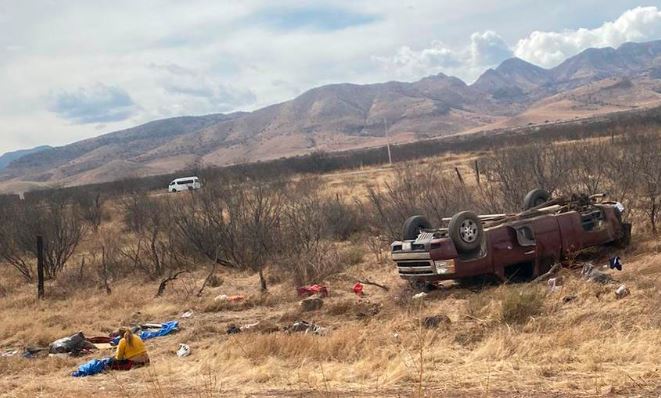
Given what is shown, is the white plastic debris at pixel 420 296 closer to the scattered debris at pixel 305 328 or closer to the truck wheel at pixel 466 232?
the truck wheel at pixel 466 232

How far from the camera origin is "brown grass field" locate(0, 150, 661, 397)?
5.83 m

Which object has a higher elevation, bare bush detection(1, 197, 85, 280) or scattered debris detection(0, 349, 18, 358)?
bare bush detection(1, 197, 85, 280)

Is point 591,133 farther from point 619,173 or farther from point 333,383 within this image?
point 333,383

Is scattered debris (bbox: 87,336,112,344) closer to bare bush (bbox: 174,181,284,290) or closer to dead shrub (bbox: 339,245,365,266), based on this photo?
dead shrub (bbox: 339,245,365,266)

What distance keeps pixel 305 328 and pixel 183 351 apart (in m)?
1.73

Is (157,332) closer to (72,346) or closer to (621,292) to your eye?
(72,346)

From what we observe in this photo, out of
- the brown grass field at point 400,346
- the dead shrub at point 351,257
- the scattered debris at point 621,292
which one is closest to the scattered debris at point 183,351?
the brown grass field at point 400,346

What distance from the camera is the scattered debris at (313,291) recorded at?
11984mm

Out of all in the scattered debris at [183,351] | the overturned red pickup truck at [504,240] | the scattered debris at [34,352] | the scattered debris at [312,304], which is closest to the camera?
the scattered debris at [183,351]

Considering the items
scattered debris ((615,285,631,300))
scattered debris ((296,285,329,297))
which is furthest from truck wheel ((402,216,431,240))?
scattered debris ((615,285,631,300))

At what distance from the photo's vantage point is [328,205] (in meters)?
21.7

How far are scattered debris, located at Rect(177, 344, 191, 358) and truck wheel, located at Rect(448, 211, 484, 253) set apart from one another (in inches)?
165

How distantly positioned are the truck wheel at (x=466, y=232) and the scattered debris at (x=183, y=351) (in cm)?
Answer: 419

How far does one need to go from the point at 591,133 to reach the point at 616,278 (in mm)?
50235
